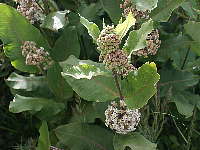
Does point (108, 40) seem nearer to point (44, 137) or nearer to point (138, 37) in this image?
point (138, 37)

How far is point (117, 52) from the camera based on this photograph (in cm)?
114

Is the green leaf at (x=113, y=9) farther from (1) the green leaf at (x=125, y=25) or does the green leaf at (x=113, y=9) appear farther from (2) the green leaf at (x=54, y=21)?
(1) the green leaf at (x=125, y=25)

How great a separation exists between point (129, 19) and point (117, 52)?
0.10 meters

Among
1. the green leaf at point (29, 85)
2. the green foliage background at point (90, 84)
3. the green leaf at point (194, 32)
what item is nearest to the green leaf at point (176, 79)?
the green foliage background at point (90, 84)

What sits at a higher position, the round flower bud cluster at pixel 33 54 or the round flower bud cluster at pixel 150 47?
the round flower bud cluster at pixel 150 47

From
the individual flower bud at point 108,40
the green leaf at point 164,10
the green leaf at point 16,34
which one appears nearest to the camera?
the individual flower bud at point 108,40

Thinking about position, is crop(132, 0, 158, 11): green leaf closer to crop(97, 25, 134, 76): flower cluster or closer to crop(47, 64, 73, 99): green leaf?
crop(97, 25, 134, 76): flower cluster

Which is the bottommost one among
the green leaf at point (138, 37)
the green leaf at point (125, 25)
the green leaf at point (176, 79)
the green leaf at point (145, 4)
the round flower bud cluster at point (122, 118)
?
the round flower bud cluster at point (122, 118)

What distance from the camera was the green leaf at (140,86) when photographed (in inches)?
47.6

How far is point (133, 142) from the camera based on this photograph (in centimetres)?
134

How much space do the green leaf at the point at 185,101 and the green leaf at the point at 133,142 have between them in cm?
26

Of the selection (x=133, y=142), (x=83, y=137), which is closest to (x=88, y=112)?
(x=83, y=137)

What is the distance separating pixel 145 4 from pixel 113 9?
0.33m

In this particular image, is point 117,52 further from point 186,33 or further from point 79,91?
point 186,33
